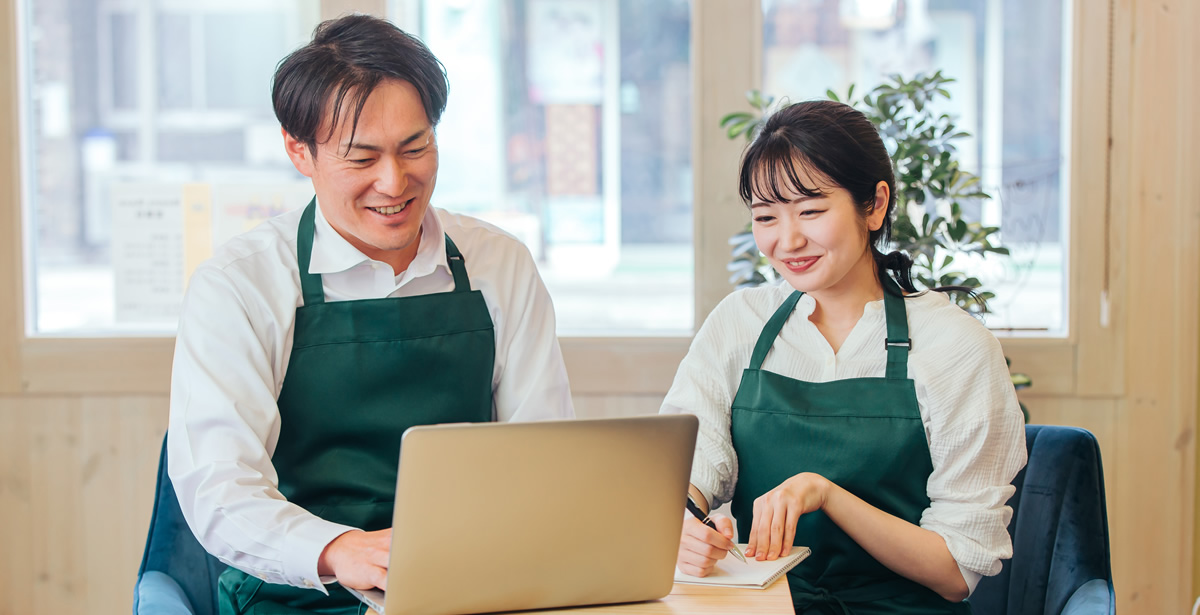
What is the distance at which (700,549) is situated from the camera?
1.18 meters

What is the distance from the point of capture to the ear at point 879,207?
58.3 inches

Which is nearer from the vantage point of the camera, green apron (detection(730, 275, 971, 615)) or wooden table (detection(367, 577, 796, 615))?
wooden table (detection(367, 577, 796, 615))

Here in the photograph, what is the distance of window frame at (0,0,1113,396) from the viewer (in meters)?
2.39

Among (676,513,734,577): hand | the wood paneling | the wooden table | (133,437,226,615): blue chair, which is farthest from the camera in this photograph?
the wood paneling

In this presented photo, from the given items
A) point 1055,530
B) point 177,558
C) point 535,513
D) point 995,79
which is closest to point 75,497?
point 177,558

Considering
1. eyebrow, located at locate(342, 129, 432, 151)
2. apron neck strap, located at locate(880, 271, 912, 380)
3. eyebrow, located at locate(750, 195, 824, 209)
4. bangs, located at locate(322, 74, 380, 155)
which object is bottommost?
apron neck strap, located at locate(880, 271, 912, 380)

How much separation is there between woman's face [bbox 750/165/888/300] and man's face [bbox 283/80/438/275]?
51 cm

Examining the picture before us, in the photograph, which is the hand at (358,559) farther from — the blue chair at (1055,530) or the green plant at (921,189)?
the green plant at (921,189)

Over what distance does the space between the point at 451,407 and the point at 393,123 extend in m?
0.44

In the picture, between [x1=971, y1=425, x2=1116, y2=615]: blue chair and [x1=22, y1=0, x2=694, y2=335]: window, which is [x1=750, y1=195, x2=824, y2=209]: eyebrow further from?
[x1=22, y1=0, x2=694, y2=335]: window

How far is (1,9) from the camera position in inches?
100

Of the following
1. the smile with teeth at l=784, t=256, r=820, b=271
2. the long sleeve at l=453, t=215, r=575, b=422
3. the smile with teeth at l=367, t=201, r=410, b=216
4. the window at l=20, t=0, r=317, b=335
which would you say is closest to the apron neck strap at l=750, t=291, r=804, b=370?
the smile with teeth at l=784, t=256, r=820, b=271

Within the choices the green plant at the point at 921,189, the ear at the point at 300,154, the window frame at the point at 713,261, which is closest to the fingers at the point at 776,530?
the ear at the point at 300,154

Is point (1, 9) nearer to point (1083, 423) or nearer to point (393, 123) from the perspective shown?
point (393, 123)
